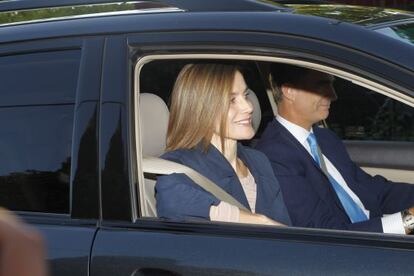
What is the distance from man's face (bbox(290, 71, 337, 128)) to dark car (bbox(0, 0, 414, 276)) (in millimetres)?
455

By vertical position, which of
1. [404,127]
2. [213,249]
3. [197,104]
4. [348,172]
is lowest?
[404,127]

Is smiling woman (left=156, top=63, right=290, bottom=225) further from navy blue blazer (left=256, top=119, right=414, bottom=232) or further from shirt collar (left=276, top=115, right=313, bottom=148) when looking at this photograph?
shirt collar (left=276, top=115, right=313, bottom=148)

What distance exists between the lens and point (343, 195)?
3070 mm

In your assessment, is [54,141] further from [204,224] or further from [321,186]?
[321,186]

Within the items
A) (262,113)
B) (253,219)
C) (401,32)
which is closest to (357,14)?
(401,32)

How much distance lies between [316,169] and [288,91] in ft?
1.04

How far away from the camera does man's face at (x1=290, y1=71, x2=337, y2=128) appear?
3088mm

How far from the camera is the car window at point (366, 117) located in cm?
379

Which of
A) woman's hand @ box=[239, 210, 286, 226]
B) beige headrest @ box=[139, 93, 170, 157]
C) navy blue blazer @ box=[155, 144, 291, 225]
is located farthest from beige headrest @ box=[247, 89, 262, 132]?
woman's hand @ box=[239, 210, 286, 226]

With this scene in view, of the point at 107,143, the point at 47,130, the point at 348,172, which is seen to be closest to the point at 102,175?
the point at 107,143

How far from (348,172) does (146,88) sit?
0.93 m

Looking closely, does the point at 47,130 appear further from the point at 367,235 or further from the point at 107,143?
the point at 367,235

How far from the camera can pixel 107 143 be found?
229cm

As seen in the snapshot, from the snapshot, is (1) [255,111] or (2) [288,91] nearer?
(2) [288,91]
